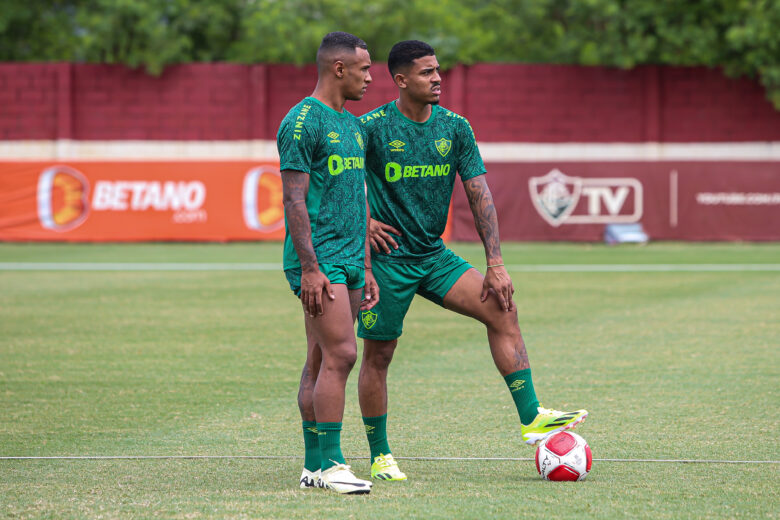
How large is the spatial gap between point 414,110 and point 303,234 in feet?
3.37

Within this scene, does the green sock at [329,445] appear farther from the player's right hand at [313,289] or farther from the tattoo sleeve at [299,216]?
the tattoo sleeve at [299,216]

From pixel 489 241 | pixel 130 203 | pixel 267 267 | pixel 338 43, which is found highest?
pixel 338 43

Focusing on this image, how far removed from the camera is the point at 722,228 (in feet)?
80.7

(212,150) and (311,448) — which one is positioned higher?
(212,150)

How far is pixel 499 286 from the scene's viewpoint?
569 centimetres

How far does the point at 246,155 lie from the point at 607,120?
1091 centimetres

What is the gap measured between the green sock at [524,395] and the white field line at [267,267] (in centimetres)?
1292

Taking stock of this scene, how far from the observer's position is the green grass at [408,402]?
507cm

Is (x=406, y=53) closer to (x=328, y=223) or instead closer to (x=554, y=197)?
(x=328, y=223)

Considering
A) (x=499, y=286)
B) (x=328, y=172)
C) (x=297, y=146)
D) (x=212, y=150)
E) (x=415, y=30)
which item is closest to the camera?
(x=297, y=146)

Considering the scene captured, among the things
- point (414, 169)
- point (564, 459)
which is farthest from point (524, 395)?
point (414, 169)

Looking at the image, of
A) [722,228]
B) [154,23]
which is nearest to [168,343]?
[722,228]

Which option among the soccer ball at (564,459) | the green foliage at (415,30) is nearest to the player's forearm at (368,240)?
the soccer ball at (564,459)

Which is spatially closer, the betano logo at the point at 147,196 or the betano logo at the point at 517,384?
the betano logo at the point at 517,384
